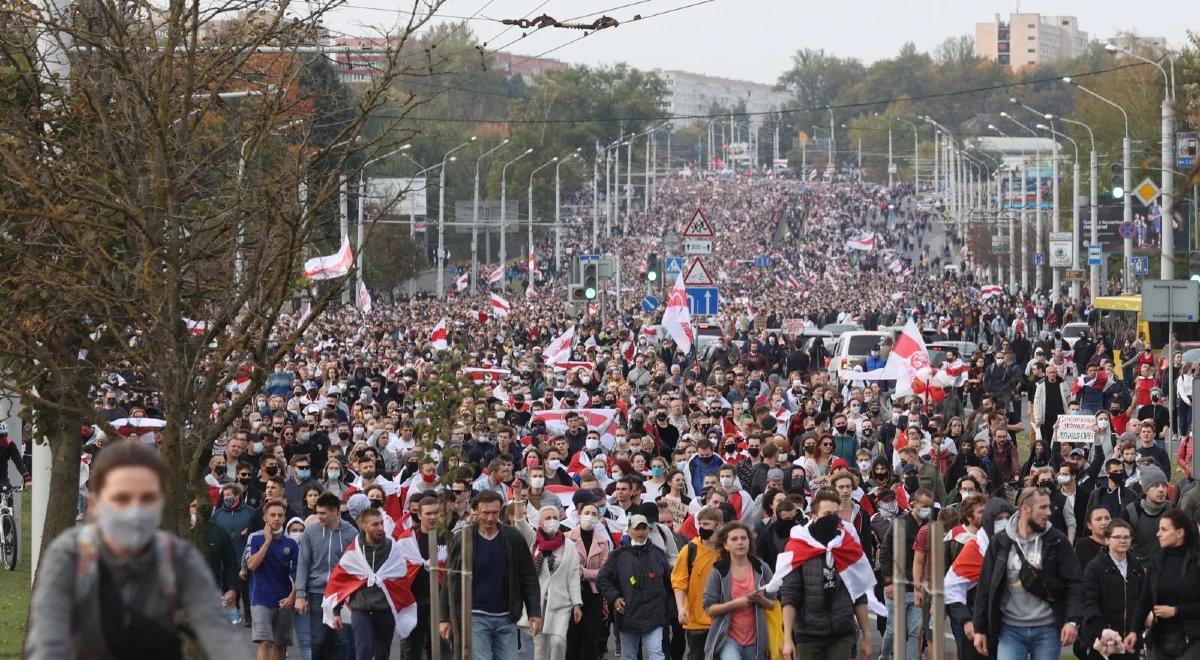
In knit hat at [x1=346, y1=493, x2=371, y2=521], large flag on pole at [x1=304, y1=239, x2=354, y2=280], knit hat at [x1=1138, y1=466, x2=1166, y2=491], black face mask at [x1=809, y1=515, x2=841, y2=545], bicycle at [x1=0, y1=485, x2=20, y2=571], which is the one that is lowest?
bicycle at [x1=0, y1=485, x2=20, y2=571]

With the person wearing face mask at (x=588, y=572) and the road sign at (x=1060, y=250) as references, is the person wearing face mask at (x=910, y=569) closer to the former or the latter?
the person wearing face mask at (x=588, y=572)

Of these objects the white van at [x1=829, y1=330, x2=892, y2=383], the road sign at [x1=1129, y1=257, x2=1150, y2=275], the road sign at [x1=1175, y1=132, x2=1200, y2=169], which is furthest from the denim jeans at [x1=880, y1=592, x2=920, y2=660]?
the road sign at [x1=1129, y1=257, x2=1150, y2=275]

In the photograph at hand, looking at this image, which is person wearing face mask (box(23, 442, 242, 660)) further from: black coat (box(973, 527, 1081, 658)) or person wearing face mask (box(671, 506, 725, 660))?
person wearing face mask (box(671, 506, 725, 660))

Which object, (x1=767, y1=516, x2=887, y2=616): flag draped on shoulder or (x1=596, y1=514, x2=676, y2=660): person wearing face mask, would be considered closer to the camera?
(x1=767, y1=516, x2=887, y2=616): flag draped on shoulder

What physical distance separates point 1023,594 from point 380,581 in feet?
12.7

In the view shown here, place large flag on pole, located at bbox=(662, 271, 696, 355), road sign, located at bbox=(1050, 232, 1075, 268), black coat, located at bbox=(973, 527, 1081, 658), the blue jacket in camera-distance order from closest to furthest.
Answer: black coat, located at bbox=(973, 527, 1081, 658)
the blue jacket
large flag on pole, located at bbox=(662, 271, 696, 355)
road sign, located at bbox=(1050, 232, 1075, 268)

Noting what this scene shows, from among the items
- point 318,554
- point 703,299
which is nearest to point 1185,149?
point 703,299

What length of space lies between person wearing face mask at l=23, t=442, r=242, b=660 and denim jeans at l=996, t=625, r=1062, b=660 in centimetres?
674

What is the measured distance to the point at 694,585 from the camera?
12.4 m

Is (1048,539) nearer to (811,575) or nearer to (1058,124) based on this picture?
(811,575)

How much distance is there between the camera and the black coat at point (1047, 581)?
10836 mm

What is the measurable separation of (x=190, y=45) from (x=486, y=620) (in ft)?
11.1

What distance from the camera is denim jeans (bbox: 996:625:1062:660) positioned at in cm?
1088

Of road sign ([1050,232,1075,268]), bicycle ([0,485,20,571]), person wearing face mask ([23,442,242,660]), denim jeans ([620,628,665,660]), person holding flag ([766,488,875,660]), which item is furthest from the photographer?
road sign ([1050,232,1075,268])
